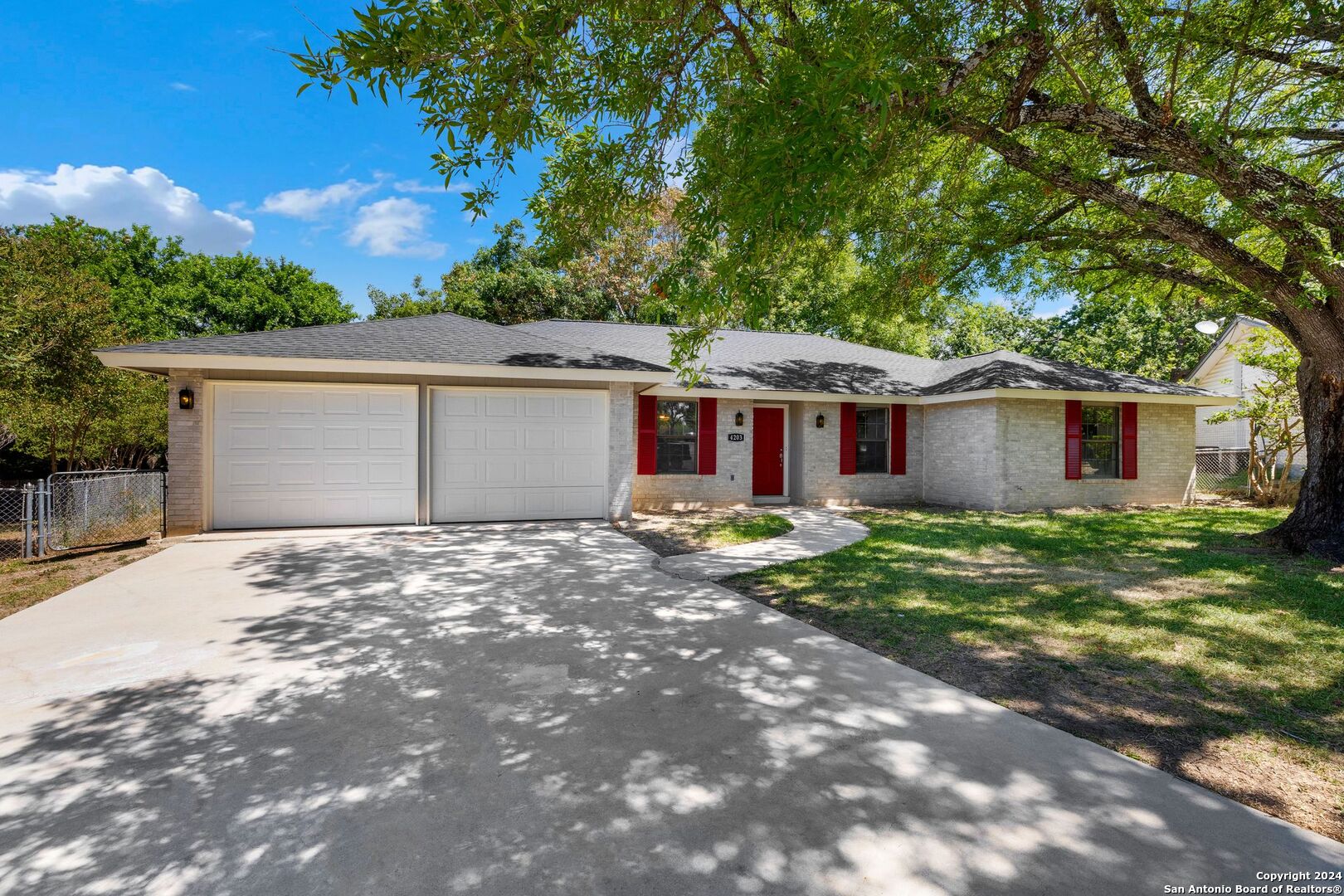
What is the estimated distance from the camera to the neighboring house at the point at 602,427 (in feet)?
29.4

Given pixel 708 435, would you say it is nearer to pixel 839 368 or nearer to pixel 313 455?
pixel 839 368

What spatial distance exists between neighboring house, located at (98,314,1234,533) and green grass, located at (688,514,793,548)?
1.72 meters

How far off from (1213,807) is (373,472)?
10006 millimetres

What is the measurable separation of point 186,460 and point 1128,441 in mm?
17776

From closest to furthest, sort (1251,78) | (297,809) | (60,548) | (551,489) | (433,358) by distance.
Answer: (297,809), (1251,78), (60,548), (433,358), (551,489)

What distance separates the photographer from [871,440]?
13703 mm

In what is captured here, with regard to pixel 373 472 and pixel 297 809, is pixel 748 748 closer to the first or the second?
pixel 297 809

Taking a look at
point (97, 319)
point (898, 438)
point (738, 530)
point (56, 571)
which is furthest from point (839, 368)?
point (97, 319)

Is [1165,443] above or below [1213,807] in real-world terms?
above

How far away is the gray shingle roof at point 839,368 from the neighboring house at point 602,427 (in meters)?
0.08

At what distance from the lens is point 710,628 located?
4.77 meters

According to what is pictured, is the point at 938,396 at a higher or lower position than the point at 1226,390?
→ lower

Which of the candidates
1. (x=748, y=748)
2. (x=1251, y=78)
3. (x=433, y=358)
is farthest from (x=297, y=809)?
(x=1251, y=78)

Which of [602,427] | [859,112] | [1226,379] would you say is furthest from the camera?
[1226,379]
